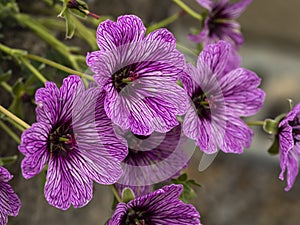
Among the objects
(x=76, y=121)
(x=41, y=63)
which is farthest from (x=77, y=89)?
(x=41, y=63)

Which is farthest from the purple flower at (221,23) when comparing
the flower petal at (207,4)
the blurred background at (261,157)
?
the blurred background at (261,157)

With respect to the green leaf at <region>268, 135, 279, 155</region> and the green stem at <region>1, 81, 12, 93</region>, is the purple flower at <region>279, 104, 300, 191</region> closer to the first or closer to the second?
the green leaf at <region>268, 135, 279, 155</region>

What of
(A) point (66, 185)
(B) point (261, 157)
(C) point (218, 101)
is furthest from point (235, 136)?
(B) point (261, 157)

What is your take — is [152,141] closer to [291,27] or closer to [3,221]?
[3,221]

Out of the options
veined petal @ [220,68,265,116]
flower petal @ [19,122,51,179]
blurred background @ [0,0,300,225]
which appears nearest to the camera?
flower petal @ [19,122,51,179]

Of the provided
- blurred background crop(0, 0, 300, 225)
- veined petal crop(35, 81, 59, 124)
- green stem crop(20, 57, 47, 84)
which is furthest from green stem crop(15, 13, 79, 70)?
blurred background crop(0, 0, 300, 225)

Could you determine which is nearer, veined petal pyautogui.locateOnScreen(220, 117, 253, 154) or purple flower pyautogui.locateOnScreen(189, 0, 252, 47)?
veined petal pyautogui.locateOnScreen(220, 117, 253, 154)
